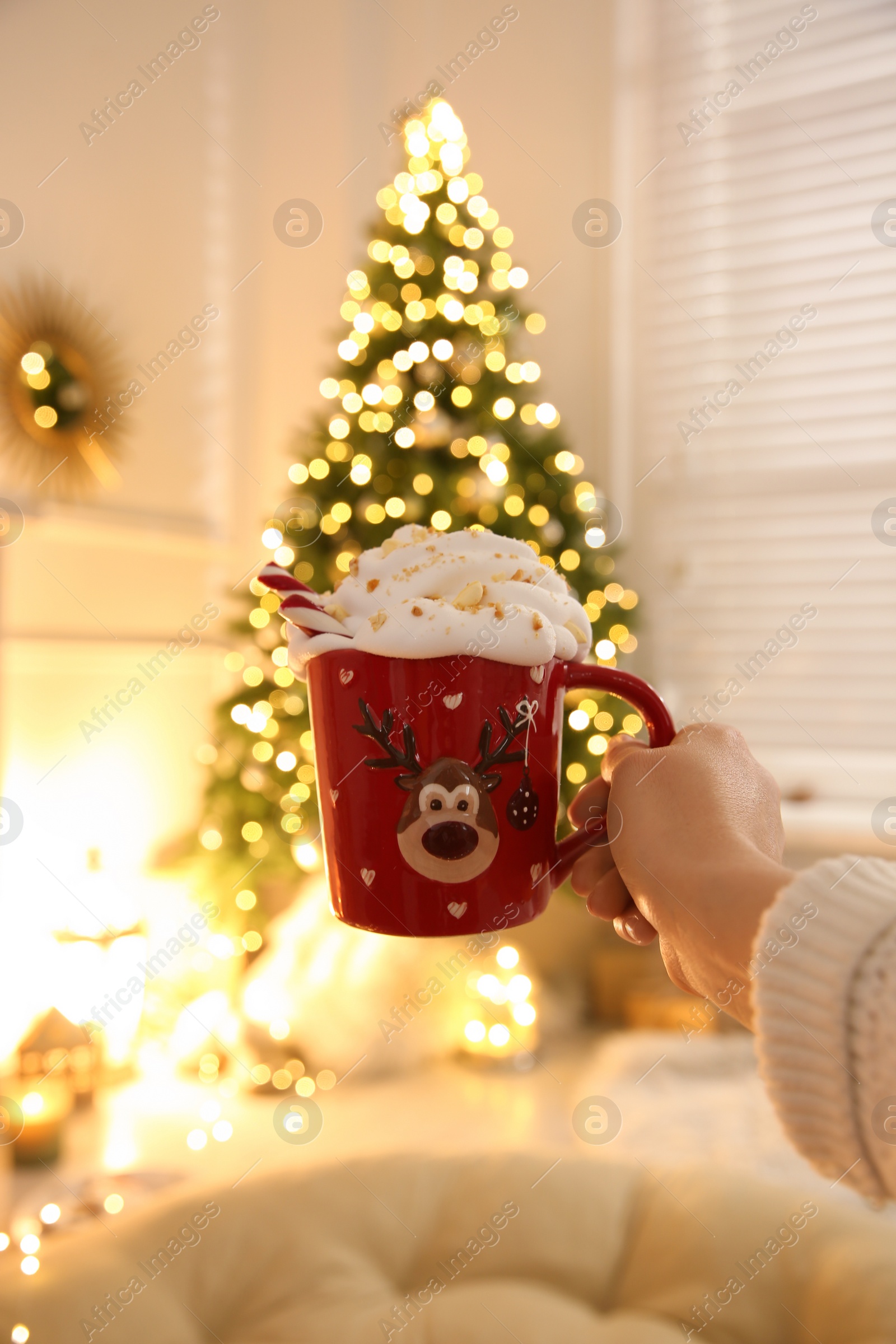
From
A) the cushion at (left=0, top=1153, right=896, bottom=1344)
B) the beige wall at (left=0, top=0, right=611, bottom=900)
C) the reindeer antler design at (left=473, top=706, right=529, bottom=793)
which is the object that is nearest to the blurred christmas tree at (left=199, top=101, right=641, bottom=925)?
the beige wall at (left=0, top=0, right=611, bottom=900)

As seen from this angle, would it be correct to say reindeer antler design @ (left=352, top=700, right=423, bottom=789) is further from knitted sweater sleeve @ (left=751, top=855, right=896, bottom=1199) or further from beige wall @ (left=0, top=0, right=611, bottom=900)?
beige wall @ (left=0, top=0, right=611, bottom=900)

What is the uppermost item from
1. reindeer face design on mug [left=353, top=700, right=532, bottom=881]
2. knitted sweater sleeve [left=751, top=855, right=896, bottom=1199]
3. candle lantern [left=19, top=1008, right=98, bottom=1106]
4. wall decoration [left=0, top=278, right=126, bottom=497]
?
wall decoration [left=0, top=278, right=126, bottom=497]

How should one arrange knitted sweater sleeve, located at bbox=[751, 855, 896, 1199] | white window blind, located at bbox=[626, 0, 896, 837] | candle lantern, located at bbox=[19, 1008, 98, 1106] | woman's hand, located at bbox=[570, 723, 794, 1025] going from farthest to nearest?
white window blind, located at bbox=[626, 0, 896, 837]
candle lantern, located at bbox=[19, 1008, 98, 1106]
woman's hand, located at bbox=[570, 723, 794, 1025]
knitted sweater sleeve, located at bbox=[751, 855, 896, 1199]

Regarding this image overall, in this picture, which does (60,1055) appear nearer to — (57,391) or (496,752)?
(57,391)

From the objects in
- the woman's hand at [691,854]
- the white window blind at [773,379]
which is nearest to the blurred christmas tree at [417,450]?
the white window blind at [773,379]

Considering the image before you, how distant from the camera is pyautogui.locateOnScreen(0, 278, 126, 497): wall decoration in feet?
7.25

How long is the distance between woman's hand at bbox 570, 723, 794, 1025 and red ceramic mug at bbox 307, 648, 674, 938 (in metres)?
0.07

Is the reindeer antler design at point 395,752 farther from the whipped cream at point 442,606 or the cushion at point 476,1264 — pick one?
the cushion at point 476,1264

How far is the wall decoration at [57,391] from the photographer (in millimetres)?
2211

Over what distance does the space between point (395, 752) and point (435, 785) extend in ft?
0.11

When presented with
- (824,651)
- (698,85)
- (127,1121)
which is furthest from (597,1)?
(127,1121)

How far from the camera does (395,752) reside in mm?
587

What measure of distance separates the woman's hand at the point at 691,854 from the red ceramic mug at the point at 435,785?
0.07 m

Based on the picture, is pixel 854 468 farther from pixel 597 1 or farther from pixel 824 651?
pixel 597 1
